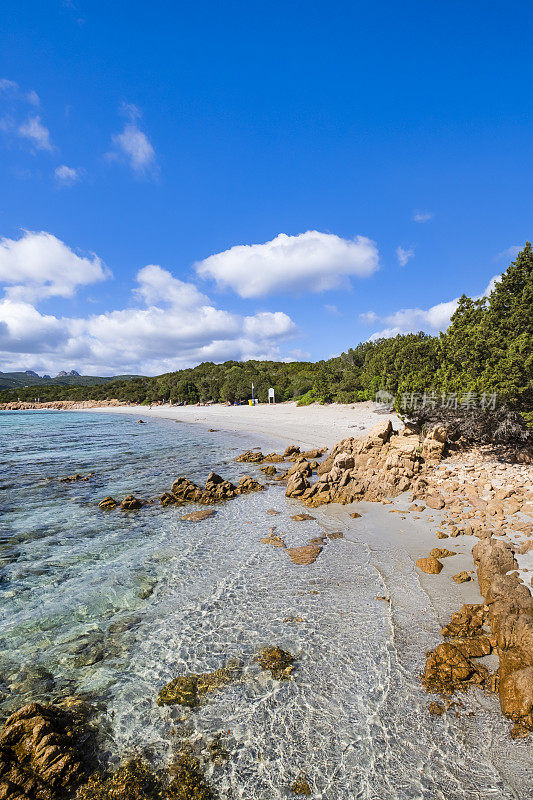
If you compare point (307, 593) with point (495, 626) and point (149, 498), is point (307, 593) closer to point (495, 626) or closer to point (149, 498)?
point (495, 626)

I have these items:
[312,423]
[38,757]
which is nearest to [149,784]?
[38,757]

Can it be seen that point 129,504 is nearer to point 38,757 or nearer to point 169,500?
point 169,500

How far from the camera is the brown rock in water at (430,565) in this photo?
345 inches

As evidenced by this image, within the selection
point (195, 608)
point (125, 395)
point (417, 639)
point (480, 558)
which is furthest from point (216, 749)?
point (125, 395)

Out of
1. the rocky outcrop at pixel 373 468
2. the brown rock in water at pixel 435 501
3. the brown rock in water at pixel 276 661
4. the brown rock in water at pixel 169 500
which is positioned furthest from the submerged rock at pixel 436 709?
the brown rock in water at pixel 169 500

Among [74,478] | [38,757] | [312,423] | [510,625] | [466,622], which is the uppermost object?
[312,423]

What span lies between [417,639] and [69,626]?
711 centimetres

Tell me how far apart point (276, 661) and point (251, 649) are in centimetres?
56

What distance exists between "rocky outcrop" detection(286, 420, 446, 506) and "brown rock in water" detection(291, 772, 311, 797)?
10.6m

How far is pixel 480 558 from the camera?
8.63 m

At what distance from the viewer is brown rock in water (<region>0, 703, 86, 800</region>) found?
4195 mm

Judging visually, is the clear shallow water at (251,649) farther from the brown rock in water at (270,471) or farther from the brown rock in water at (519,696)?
the brown rock in water at (270,471)

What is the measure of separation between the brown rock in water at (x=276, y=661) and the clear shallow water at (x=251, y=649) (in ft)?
0.50

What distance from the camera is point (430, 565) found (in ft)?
29.3
